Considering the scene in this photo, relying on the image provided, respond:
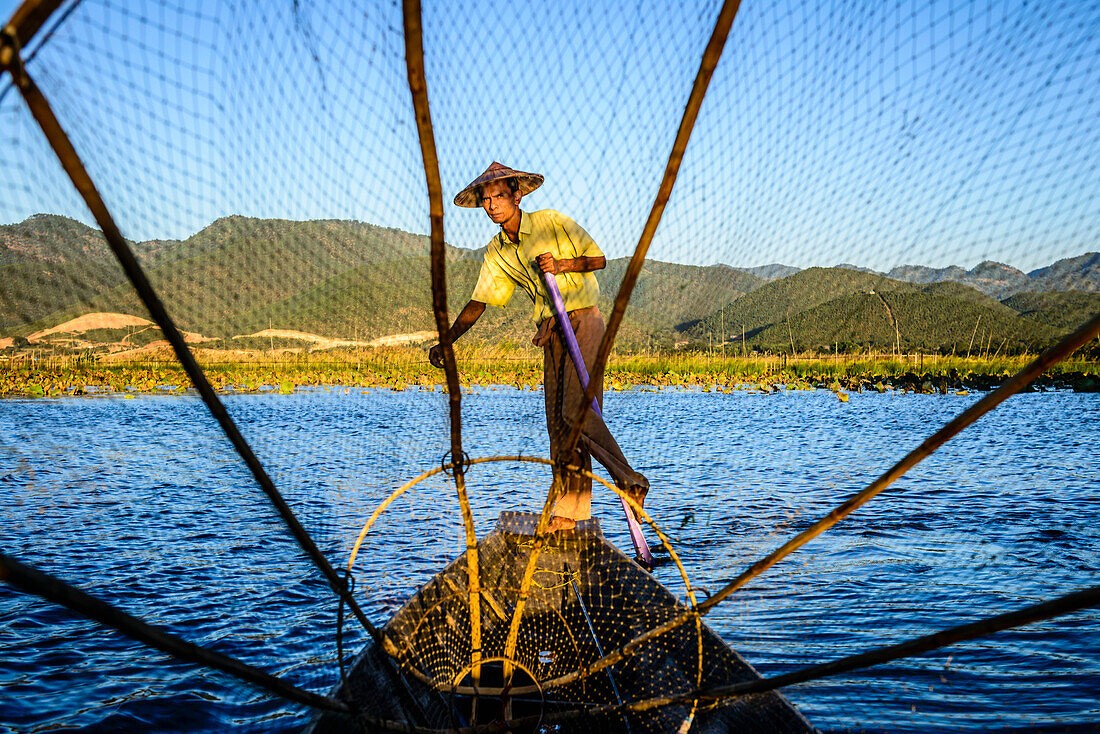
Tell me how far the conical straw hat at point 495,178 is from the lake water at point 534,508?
102cm

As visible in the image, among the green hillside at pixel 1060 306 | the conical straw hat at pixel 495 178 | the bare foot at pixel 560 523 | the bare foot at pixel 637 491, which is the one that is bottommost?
the bare foot at pixel 560 523

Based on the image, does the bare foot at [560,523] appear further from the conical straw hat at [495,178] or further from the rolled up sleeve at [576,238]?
the conical straw hat at [495,178]

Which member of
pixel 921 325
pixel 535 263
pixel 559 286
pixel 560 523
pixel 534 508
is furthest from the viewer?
pixel 921 325

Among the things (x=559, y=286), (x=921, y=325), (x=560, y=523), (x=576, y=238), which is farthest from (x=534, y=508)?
(x=921, y=325)

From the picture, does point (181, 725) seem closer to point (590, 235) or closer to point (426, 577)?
point (426, 577)

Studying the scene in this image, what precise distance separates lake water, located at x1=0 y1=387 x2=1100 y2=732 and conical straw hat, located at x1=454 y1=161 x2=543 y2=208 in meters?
1.02

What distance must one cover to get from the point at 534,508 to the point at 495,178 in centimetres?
502

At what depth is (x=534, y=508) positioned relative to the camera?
25.4 feet

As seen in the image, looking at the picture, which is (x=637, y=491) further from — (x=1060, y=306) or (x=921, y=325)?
(x=921, y=325)

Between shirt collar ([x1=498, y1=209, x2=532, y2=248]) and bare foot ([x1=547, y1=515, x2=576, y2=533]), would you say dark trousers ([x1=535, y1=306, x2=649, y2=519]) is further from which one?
shirt collar ([x1=498, y1=209, x2=532, y2=248])

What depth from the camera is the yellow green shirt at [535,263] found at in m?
3.54

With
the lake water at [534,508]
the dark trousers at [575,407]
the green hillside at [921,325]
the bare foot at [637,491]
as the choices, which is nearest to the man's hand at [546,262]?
the dark trousers at [575,407]

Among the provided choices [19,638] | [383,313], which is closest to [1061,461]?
[383,313]

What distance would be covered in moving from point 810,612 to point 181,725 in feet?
12.5
